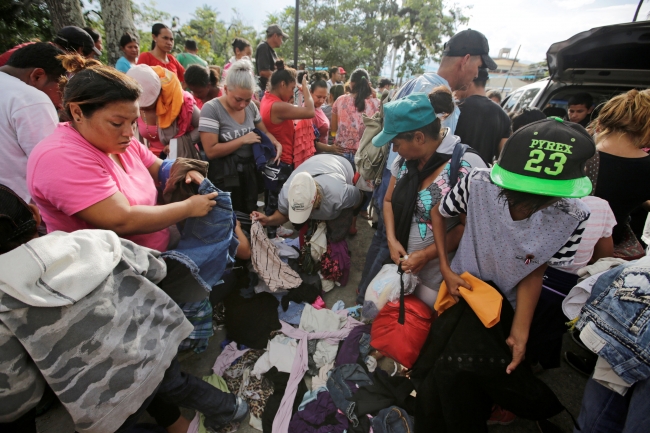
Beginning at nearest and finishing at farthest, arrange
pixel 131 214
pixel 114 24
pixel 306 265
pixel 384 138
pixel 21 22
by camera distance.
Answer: pixel 131 214 → pixel 384 138 → pixel 306 265 → pixel 114 24 → pixel 21 22

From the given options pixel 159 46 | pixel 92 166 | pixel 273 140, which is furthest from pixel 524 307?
pixel 159 46

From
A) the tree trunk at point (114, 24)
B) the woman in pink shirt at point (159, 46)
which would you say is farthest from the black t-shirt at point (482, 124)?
the tree trunk at point (114, 24)

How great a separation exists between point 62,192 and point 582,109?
16.7 feet

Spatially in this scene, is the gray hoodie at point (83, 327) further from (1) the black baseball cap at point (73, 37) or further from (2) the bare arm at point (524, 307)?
(1) the black baseball cap at point (73, 37)

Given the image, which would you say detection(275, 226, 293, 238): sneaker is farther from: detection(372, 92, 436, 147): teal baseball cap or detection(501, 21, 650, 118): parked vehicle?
detection(501, 21, 650, 118): parked vehicle

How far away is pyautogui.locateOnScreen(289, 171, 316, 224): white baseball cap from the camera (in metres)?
2.67

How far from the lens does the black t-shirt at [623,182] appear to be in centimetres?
182

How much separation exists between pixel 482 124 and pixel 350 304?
207cm

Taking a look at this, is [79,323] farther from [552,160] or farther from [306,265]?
[306,265]

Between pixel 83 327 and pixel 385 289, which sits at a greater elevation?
pixel 83 327

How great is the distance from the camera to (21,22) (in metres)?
5.55

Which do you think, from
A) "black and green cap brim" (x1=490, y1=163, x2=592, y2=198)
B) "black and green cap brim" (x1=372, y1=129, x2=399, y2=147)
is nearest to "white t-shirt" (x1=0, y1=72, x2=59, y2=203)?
"black and green cap brim" (x1=372, y1=129, x2=399, y2=147)

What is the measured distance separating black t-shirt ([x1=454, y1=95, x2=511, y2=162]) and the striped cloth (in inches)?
80.8

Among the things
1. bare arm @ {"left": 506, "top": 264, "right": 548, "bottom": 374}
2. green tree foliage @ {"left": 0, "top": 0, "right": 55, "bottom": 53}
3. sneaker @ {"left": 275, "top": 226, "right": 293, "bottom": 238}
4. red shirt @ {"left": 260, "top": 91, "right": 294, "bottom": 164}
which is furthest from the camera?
green tree foliage @ {"left": 0, "top": 0, "right": 55, "bottom": 53}
